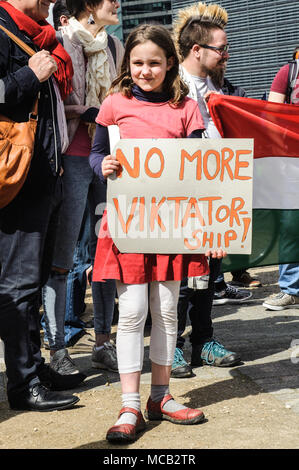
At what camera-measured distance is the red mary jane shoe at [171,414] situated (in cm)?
349

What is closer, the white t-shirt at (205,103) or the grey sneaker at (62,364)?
the grey sneaker at (62,364)

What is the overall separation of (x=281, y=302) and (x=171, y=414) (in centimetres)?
287

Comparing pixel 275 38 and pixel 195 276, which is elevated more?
pixel 275 38

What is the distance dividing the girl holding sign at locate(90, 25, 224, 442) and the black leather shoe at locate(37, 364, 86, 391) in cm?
70

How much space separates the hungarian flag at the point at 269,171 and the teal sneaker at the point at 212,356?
1.62 ft

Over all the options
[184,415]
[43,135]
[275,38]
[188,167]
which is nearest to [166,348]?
[184,415]

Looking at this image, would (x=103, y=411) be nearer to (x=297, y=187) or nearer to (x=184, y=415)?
(x=184, y=415)

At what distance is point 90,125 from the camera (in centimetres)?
446

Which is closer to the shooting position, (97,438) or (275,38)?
(97,438)

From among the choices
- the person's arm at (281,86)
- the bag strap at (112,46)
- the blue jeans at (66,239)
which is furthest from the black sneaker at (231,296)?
the bag strap at (112,46)

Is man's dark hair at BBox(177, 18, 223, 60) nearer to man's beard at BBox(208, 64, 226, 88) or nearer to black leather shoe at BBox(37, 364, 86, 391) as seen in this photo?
man's beard at BBox(208, 64, 226, 88)

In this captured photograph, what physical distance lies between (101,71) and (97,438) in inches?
87.7

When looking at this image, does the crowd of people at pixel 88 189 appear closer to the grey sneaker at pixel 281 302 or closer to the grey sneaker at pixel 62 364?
the grey sneaker at pixel 62 364

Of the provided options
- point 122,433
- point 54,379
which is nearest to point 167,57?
point 122,433
